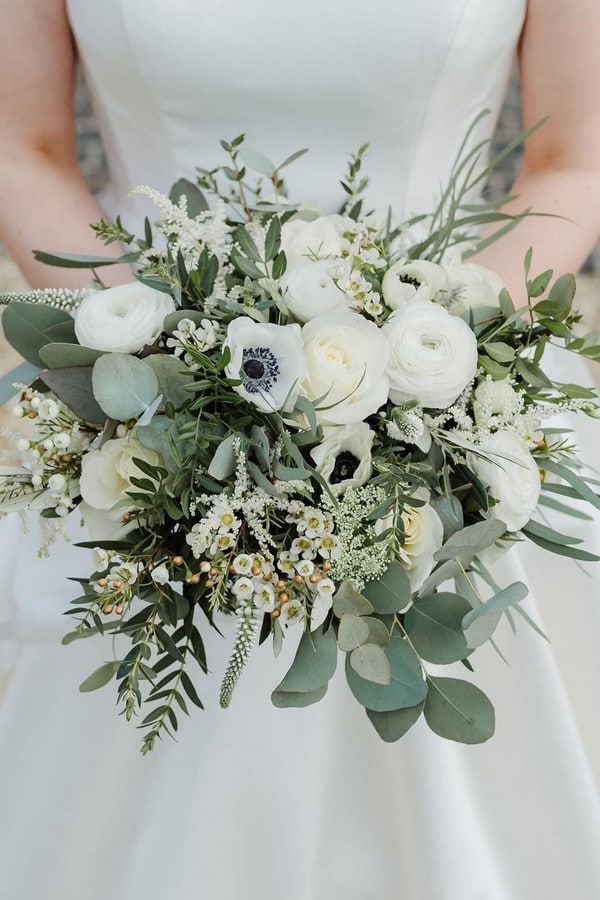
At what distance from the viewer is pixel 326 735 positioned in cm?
87

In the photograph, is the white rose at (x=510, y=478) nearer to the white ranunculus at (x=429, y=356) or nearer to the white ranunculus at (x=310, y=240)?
the white ranunculus at (x=429, y=356)

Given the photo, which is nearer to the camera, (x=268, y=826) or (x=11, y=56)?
(x=268, y=826)

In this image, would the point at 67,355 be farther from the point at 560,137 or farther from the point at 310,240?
the point at 560,137

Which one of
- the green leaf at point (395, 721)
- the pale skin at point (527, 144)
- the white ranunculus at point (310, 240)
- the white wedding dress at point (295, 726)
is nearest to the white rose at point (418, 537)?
the green leaf at point (395, 721)

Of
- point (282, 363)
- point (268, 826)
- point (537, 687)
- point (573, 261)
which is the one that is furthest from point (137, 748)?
point (573, 261)

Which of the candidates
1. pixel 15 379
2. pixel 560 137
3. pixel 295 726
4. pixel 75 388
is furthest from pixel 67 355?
pixel 560 137

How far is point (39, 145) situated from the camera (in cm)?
115

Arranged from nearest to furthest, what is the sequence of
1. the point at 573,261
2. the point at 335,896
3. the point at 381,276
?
the point at 381,276 < the point at 335,896 < the point at 573,261

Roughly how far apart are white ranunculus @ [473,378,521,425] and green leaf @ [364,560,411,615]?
0.14 m

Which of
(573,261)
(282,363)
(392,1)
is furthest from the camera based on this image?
(573,261)

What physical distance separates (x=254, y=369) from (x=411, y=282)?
7.5 inches

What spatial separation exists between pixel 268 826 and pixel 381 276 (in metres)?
0.59

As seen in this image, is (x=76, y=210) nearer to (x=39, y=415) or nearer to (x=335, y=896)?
(x=39, y=415)

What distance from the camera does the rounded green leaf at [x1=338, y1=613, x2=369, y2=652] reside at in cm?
57
